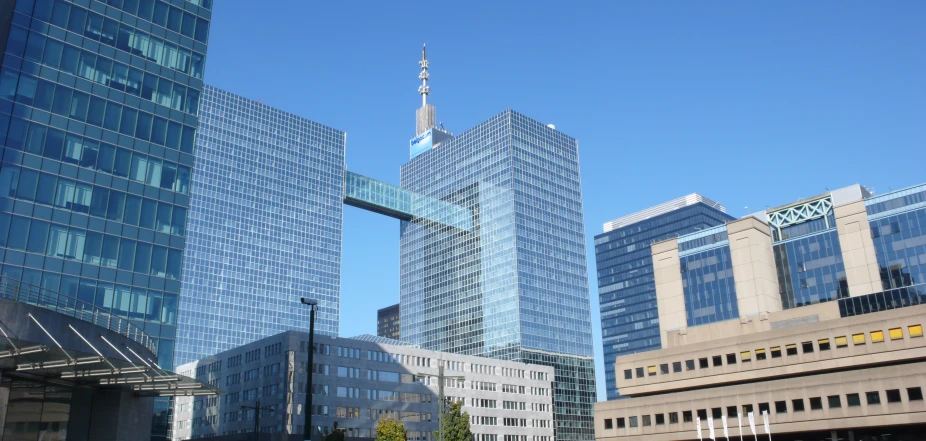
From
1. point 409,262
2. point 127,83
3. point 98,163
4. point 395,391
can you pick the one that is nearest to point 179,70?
point 127,83

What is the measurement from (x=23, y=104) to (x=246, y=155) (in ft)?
Answer: 387

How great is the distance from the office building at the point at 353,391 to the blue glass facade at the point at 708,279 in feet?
122

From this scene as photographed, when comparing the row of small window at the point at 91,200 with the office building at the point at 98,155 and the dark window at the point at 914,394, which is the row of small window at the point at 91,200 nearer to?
the office building at the point at 98,155

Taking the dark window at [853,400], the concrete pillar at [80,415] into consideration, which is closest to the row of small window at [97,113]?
the concrete pillar at [80,415]

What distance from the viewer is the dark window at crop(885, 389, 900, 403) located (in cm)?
7688

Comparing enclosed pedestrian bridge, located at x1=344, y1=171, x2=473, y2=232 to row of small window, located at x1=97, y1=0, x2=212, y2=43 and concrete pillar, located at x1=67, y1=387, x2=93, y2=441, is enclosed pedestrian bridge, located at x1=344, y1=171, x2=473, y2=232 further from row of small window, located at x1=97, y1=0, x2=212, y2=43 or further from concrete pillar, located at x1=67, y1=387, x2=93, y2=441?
concrete pillar, located at x1=67, y1=387, x2=93, y2=441

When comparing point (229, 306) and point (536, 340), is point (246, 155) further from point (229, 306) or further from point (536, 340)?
point (536, 340)

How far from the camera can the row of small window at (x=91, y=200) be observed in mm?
52750

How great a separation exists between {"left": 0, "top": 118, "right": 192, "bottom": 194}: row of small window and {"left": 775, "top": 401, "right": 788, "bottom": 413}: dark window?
66392 millimetres

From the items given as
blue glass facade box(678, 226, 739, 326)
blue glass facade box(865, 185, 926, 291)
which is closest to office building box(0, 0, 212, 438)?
blue glass facade box(678, 226, 739, 326)

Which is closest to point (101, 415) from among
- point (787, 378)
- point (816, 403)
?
point (816, 403)

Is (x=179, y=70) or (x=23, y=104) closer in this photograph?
(x=23, y=104)

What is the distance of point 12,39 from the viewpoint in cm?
5484

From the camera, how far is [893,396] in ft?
253
